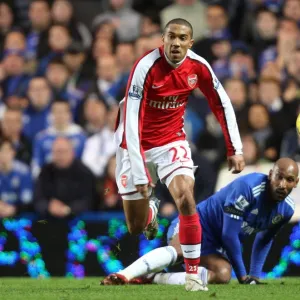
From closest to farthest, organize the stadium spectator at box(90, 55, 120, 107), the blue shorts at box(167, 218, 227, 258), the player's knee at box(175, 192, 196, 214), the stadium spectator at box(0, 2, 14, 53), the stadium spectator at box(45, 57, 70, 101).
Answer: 1. the player's knee at box(175, 192, 196, 214)
2. the blue shorts at box(167, 218, 227, 258)
3. the stadium spectator at box(90, 55, 120, 107)
4. the stadium spectator at box(45, 57, 70, 101)
5. the stadium spectator at box(0, 2, 14, 53)

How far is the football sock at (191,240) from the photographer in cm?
778

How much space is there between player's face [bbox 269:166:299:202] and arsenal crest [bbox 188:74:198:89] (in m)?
1.02

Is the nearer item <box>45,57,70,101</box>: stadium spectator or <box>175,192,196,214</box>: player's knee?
<box>175,192,196,214</box>: player's knee

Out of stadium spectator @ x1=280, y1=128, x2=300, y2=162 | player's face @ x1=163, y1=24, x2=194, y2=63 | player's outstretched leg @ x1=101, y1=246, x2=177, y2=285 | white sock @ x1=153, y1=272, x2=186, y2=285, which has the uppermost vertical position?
player's face @ x1=163, y1=24, x2=194, y2=63

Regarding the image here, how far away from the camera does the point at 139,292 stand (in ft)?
25.2

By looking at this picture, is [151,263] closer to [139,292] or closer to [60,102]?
[139,292]

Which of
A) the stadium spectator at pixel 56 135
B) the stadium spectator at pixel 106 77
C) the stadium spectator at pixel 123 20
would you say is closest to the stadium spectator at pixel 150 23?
the stadium spectator at pixel 123 20

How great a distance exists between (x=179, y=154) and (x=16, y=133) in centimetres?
515

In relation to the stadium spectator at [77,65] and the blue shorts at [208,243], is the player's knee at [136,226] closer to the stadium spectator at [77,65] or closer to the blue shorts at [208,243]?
the blue shorts at [208,243]

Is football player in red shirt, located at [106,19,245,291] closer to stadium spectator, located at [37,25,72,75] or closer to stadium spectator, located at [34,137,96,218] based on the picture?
stadium spectator, located at [34,137,96,218]

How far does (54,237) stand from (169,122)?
2.90m

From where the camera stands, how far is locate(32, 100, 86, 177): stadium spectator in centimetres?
1259

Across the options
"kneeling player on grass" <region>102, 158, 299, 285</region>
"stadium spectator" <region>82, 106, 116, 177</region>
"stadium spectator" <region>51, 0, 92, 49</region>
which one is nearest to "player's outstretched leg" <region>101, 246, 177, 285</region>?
"kneeling player on grass" <region>102, 158, 299, 285</region>

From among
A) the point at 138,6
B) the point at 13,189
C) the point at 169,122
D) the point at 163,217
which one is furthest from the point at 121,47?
the point at 169,122
